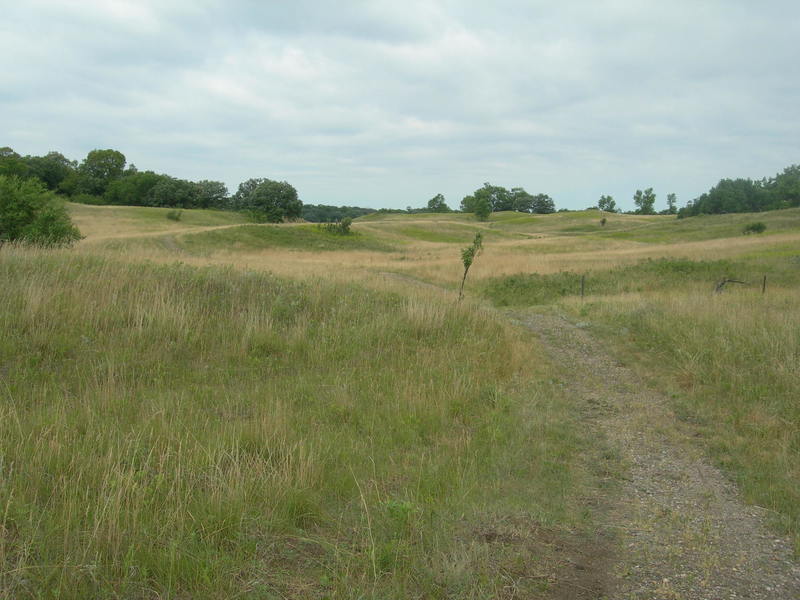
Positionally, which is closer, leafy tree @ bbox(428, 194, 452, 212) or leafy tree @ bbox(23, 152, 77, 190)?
leafy tree @ bbox(23, 152, 77, 190)

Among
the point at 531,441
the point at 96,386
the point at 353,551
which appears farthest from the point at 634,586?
the point at 96,386

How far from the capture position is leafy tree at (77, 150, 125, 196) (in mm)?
97250

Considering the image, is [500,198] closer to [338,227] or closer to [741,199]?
[741,199]

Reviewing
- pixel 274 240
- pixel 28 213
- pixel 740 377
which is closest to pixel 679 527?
pixel 740 377

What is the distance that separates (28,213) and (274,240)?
26.1 metres

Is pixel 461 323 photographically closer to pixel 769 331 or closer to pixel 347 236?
pixel 769 331

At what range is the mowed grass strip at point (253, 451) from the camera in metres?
3.13

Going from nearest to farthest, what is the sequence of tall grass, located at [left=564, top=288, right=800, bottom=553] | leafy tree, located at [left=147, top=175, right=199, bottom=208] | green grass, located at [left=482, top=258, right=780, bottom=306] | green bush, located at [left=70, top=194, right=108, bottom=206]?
1. tall grass, located at [left=564, top=288, right=800, bottom=553]
2. green grass, located at [left=482, top=258, right=780, bottom=306]
3. green bush, located at [left=70, top=194, right=108, bottom=206]
4. leafy tree, located at [left=147, top=175, right=199, bottom=208]

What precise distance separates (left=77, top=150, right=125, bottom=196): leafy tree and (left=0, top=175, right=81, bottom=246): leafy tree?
82.4 m

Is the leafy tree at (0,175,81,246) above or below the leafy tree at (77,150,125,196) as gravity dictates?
below

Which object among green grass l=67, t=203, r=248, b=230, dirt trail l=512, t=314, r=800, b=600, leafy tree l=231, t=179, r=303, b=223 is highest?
→ leafy tree l=231, t=179, r=303, b=223

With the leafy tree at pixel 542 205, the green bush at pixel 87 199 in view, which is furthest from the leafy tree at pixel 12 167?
the leafy tree at pixel 542 205

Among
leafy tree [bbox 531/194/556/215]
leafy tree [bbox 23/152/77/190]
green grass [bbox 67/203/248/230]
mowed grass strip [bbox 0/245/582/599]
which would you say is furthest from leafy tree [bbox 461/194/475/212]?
mowed grass strip [bbox 0/245/582/599]

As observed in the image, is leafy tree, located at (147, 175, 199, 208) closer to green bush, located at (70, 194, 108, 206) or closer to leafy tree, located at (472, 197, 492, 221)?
green bush, located at (70, 194, 108, 206)
